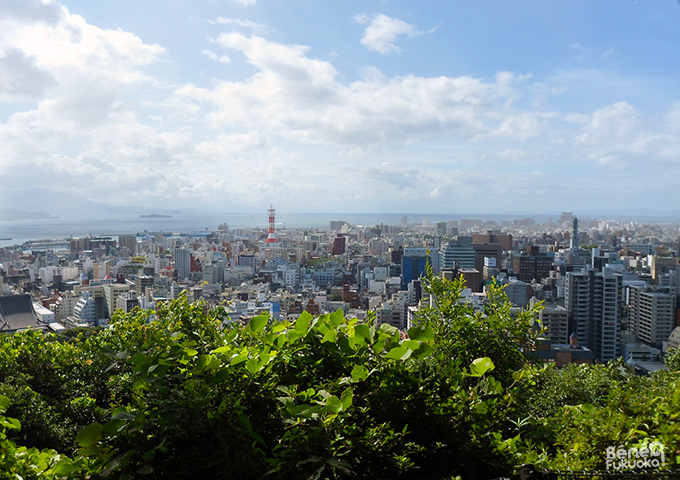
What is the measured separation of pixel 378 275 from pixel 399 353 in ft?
69.3

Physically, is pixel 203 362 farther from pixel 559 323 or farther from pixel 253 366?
pixel 559 323

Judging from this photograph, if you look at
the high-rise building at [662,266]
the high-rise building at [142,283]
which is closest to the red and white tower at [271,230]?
the high-rise building at [142,283]

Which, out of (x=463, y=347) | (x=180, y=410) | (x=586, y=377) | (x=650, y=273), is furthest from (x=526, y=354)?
(x=650, y=273)

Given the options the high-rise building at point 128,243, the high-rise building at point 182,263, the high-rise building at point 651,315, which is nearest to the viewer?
the high-rise building at point 651,315

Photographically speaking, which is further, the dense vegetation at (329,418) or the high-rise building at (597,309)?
the high-rise building at (597,309)

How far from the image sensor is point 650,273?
14.3 metres

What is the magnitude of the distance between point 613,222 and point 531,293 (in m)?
16.4

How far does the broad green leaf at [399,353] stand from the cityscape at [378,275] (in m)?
1.27

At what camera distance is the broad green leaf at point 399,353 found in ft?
2.08

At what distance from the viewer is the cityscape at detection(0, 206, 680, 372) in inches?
384

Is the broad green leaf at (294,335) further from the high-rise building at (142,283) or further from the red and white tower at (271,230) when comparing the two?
the red and white tower at (271,230)

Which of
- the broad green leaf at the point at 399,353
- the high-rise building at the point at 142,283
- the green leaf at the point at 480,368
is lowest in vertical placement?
the high-rise building at the point at 142,283

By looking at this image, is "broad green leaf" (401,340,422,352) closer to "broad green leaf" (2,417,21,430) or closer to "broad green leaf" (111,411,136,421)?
"broad green leaf" (111,411,136,421)

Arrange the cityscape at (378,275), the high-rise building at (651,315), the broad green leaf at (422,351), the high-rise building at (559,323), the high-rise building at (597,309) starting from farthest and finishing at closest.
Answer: the high-rise building at (597,309) → the cityscape at (378,275) → the high-rise building at (651,315) → the high-rise building at (559,323) → the broad green leaf at (422,351)
